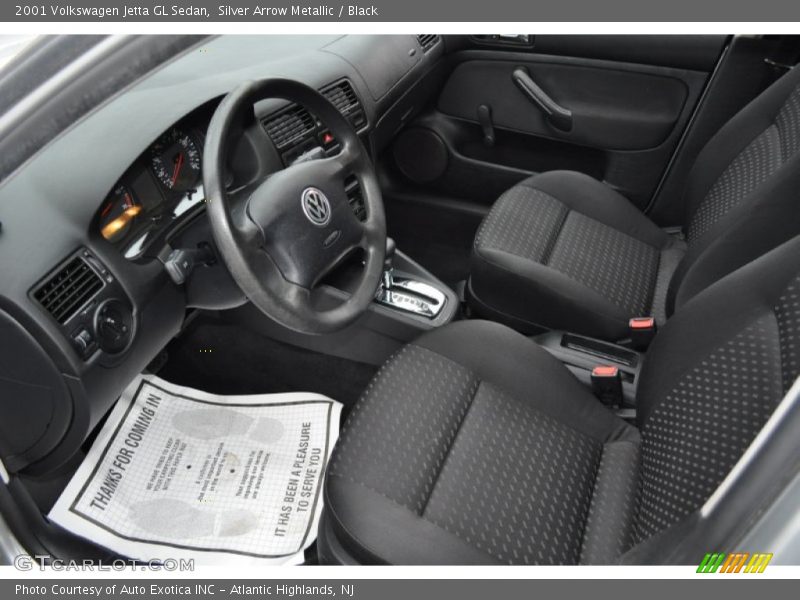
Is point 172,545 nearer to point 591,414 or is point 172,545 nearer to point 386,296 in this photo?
point 386,296

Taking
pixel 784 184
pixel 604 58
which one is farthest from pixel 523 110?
pixel 784 184

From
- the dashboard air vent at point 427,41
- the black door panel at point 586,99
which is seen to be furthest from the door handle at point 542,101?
the dashboard air vent at point 427,41

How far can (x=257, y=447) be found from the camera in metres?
1.32

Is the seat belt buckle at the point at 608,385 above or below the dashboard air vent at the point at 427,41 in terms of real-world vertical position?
below

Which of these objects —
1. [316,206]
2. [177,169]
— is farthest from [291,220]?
[177,169]

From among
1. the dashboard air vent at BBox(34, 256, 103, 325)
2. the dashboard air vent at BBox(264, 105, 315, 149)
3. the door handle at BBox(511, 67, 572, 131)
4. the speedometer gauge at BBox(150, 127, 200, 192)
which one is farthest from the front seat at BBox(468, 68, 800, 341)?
the dashboard air vent at BBox(34, 256, 103, 325)

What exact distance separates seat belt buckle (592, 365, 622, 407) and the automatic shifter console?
34 cm

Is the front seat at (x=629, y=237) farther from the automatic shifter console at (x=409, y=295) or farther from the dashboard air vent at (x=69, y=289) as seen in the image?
the dashboard air vent at (x=69, y=289)

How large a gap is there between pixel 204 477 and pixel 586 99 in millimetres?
1311

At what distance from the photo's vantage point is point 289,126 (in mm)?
1307

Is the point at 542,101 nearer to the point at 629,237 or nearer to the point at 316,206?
the point at 629,237

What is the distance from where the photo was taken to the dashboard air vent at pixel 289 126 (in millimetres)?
1270

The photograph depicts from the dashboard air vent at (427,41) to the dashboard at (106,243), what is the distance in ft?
1.85

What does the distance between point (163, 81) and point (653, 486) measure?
3.33 ft
